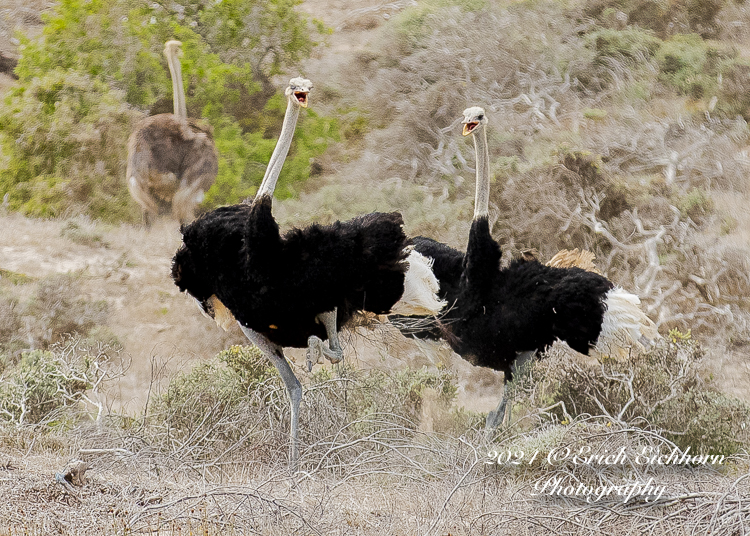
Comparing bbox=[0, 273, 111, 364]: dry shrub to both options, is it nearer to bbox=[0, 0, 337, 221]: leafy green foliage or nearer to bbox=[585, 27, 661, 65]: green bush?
bbox=[0, 0, 337, 221]: leafy green foliage

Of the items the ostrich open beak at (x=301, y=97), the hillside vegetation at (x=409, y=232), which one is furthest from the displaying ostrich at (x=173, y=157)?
the ostrich open beak at (x=301, y=97)

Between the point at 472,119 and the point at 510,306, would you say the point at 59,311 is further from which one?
the point at 510,306

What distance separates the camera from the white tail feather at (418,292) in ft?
17.9

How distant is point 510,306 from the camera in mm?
5820

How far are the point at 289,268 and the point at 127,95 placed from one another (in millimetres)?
11928

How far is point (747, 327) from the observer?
9422 mm

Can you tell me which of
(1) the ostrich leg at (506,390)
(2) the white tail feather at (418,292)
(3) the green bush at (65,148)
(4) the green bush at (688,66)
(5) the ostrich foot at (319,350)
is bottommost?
(3) the green bush at (65,148)

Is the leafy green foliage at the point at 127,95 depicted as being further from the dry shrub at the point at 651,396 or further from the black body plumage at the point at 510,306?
the dry shrub at the point at 651,396

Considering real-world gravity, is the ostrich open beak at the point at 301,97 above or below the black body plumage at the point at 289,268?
above

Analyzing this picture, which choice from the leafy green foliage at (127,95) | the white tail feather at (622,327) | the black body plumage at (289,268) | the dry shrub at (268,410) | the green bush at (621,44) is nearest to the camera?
the black body plumage at (289,268)

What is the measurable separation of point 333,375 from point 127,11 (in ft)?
39.3

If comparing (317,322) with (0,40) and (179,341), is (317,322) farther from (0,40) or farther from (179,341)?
(0,40)

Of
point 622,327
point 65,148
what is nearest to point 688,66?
point 65,148

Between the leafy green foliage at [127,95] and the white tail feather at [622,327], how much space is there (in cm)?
852
